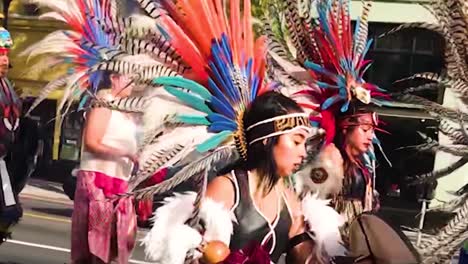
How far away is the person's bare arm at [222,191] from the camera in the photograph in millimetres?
2469

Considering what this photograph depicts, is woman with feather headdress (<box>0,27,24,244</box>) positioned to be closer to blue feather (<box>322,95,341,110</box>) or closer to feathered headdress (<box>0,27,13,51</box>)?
feathered headdress (<box>0,27,13,51</box>)

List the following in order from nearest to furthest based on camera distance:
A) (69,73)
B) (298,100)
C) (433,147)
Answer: (433,147) < (298,100) < (69,73)

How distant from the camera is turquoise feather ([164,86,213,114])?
99.4 inches

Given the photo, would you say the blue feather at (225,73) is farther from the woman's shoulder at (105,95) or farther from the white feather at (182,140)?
the woman's shoulder at (105,95)

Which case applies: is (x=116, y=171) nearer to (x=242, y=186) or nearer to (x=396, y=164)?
(x=242, y=186)

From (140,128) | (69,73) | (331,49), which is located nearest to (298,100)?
(331,49)

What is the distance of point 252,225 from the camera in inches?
97.7

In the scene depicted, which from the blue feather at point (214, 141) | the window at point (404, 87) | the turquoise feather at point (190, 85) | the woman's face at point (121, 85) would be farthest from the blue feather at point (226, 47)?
the window at point (404, 87)

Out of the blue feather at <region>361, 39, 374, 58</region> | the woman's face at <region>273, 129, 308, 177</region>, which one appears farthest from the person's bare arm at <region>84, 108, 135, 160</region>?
the blue feather at <region>361, 39, 374, 58</region>

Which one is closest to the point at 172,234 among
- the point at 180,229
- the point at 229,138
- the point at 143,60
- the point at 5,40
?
the point at 180,229

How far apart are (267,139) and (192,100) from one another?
0.91 feet

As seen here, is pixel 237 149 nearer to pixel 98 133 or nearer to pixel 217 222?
pixel 217 222

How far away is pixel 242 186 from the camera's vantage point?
2490 mm

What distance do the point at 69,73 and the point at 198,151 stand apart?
56 cm
